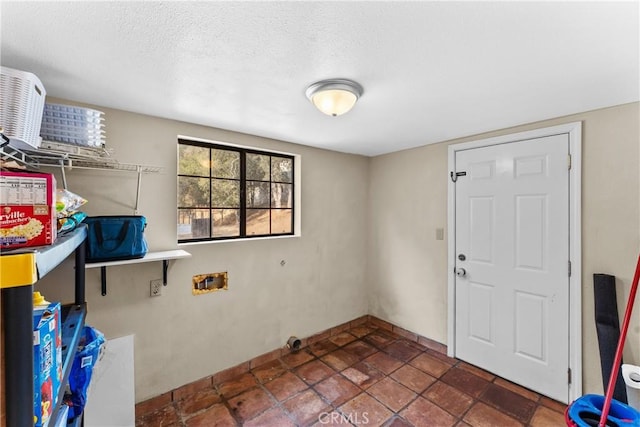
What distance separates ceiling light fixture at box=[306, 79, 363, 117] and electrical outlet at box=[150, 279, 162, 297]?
1.70m

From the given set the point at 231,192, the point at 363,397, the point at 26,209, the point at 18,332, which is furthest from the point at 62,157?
the point at 363,397

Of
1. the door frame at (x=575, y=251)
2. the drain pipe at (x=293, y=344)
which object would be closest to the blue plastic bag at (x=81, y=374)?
the drain pipe at (x=293, y=344)

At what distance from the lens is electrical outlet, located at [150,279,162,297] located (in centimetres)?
202

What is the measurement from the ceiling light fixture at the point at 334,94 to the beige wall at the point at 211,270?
45.0 inches

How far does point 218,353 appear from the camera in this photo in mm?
2336

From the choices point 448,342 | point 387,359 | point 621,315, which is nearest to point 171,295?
point 387,359

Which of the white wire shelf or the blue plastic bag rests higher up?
the white wire shelf

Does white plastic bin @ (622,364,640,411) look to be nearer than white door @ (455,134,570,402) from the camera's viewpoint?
Yes

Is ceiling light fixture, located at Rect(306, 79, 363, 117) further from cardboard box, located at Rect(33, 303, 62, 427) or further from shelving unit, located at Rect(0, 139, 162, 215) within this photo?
cardboard box, located at Rect(33, 303, 62, 427)

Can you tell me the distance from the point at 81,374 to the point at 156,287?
78 cm

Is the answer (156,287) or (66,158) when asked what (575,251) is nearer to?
(156,287)

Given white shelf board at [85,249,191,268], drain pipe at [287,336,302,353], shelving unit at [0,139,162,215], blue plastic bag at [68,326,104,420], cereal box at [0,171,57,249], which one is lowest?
drain pipe at [287,336,302,353]

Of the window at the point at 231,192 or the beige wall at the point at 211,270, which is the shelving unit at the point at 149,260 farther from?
the window at the point at 231,192

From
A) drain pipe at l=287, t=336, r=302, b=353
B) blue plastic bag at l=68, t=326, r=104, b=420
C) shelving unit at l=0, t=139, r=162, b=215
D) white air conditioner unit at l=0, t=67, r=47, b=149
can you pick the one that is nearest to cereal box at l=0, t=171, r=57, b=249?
shelving unit at l=0, t=139, r=162, b=215
